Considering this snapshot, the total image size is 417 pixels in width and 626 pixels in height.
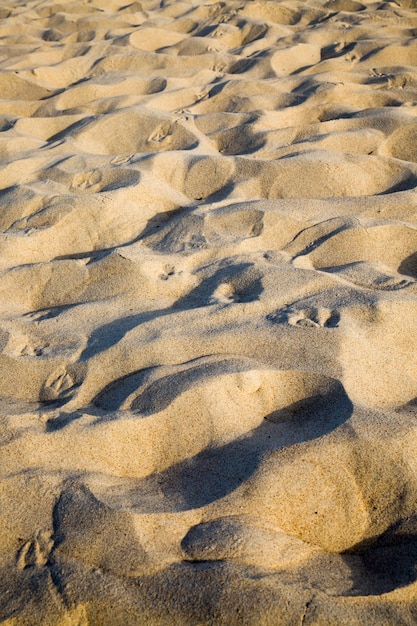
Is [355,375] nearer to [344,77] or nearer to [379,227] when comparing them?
[379,227]

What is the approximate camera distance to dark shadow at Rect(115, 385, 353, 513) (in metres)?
1.20

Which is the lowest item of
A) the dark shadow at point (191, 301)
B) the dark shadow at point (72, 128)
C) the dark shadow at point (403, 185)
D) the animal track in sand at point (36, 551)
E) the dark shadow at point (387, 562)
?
the dark shadow at point (387, 562)

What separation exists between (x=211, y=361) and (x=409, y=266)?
3.08 feet

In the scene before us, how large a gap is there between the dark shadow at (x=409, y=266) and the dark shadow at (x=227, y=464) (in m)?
0.75

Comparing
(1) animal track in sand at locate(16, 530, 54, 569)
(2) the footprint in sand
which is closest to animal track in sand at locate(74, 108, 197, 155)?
(2) the footprint in sand

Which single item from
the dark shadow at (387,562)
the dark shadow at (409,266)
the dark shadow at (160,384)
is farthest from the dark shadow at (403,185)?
the dark shadow at (387,562)

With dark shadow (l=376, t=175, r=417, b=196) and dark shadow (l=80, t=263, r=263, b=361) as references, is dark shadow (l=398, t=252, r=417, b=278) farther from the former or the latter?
dark shadow (l=80, t=263, r=263, b=361)

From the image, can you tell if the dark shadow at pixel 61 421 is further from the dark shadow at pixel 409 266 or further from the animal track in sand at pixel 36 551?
the dark shadow at pixel 409 266

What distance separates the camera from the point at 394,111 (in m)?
2.78

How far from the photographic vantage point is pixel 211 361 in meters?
1.50

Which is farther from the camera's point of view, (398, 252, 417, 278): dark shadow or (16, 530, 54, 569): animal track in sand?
(398, 252, 417, 278): dark shadow

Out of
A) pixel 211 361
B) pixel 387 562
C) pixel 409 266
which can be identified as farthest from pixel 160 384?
pixel 409 266

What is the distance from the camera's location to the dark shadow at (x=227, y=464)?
120 centimetres

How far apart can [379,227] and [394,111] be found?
112 cm
